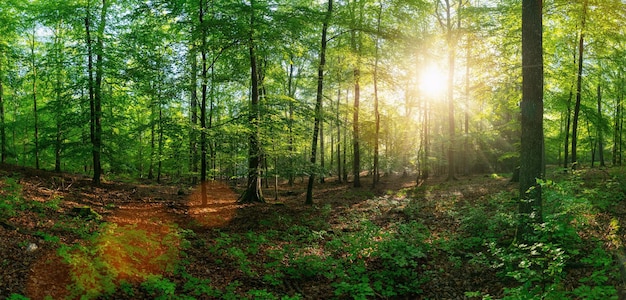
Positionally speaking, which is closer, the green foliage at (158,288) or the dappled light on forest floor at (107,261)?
the dappled light on forest floor at (107,261)

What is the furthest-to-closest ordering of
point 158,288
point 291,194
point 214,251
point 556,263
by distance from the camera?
point 291,194
point 214,251
point 158,288
point 556,263

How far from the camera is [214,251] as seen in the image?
8.35 metres

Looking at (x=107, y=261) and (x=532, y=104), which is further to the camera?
(x=532, y=104)

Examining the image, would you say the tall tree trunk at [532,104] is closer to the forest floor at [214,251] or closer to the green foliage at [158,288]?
the forest floor at [214,251]

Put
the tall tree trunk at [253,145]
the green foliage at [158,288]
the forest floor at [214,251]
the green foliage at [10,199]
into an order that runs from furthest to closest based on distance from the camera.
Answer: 1. the tall tree trunk at [253,145]
2. the green foliage at [10,199]
3. the forest floor at [214,251]
4. the green foliage at [158,288]

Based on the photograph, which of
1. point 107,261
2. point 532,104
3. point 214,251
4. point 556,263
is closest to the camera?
point 556,263

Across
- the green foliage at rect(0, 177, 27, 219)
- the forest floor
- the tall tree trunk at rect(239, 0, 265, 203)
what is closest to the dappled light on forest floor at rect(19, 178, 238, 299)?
the forest floor

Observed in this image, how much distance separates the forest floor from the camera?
5734mm

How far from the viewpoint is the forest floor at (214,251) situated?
18.8ft

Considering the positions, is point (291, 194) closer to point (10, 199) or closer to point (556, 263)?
point (10, 199)

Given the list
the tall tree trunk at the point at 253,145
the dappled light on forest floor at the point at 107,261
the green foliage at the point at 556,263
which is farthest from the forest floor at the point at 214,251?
the tall tree trunk at the point at 253,145

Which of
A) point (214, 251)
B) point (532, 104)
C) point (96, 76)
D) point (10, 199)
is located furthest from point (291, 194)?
point (532, 104)

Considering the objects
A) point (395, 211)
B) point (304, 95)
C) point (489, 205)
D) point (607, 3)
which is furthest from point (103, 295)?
point (304, 95)

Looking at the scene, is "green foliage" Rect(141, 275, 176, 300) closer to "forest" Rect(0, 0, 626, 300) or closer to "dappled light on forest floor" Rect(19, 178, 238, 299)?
"forest" Rect(0, 0, 626, 300)
